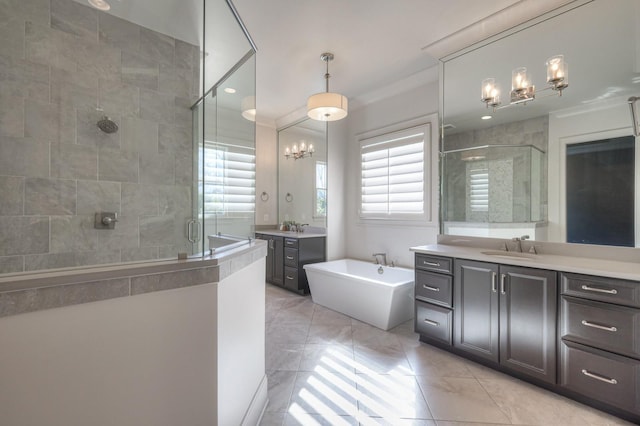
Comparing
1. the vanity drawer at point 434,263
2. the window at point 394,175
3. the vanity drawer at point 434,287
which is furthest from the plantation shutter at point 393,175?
the vanity drawer at point 434,287

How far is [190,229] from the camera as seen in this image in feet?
5.35

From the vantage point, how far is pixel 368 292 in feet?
9.74

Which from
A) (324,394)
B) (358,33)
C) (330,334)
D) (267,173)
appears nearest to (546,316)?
(324,394)

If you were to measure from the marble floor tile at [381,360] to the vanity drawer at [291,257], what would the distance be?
1750 mm

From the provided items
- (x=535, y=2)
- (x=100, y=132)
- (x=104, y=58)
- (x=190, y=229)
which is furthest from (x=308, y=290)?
(x=535, y=2)

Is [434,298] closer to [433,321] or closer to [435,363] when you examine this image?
[433,321]

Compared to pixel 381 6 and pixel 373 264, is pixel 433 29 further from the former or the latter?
pixel 373 264

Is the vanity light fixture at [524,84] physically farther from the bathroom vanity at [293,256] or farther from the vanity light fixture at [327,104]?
the bathroom vanity at [293,256]

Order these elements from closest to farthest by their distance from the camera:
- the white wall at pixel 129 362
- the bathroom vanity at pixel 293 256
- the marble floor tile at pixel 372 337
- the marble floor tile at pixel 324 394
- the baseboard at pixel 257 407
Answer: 1. the white wall at pixel 129 362
2. the baseboard at pixel 257 407
3. the marble floor tile at pixel 324 394
4. the marble floor tile at pixel 372 337
5. the bathroom vanity at pixel 293 256

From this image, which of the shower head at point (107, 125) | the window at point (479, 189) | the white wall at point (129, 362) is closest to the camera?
the white wall at point (129, 362)

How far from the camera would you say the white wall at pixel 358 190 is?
331 cm

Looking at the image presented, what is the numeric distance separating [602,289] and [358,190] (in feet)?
9.53

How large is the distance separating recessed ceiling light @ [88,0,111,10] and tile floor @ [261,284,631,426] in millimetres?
3182

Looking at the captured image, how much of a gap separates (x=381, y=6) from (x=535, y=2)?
1183 mm
